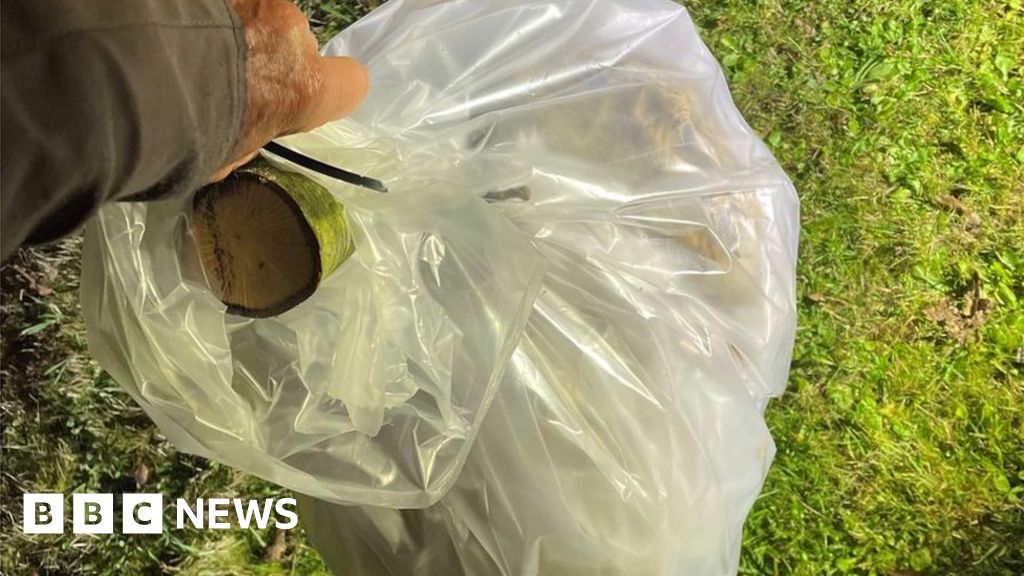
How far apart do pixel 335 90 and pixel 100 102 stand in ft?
0.76

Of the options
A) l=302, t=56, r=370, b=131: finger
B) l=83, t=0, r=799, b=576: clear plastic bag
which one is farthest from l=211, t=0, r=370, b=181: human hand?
l=83, t=0, r=799, b=576: clear plastic bag

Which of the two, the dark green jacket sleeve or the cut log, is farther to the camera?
the cut log

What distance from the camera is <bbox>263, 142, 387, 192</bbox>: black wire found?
2.49 ft

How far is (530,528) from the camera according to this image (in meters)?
0.88

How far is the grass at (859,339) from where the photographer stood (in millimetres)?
1437

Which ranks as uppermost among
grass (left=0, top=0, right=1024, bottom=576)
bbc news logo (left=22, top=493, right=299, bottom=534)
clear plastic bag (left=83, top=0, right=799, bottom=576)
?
clear plastic bag (left=83, top=0, right=799, bottom=576)

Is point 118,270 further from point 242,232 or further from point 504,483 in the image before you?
point 504,483

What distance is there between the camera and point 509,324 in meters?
0.79

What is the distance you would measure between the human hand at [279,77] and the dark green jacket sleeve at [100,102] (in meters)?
0.04

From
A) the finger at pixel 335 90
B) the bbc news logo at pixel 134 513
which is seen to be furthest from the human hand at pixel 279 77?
the bbc news logo at pixel 134 513

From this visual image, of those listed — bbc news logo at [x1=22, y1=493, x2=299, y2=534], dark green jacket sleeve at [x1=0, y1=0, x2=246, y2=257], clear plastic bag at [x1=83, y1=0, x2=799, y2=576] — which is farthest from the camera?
bbc news logo at [x1=22, y1=493, x2=299, y2=534]

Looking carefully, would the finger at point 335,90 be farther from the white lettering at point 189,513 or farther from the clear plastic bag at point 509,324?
the white lettering at point 189,513

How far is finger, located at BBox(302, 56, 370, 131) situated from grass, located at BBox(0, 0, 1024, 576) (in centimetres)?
86

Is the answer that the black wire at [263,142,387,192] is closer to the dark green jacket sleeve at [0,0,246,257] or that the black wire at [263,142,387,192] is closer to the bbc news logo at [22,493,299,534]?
the dark green jacket sleeve at [0,0,246,257]
